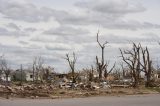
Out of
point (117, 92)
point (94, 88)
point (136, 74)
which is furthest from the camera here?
point (136, 74)

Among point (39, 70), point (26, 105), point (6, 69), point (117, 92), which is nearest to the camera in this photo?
point (26, 105)

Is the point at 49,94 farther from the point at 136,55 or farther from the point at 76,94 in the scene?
the point at 136,55

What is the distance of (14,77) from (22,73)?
3621 millimetres

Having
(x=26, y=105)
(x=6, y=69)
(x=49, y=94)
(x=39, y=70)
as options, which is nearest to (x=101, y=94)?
(x=49, y=94)

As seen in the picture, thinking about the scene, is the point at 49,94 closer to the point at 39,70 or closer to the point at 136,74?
the point at 136,74

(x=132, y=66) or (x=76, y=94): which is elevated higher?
(x=132, y=66)

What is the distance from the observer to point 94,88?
5434cm

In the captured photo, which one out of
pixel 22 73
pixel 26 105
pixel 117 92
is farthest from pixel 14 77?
pixel 26 105

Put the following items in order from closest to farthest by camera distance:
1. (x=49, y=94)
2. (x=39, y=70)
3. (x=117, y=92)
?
(x=49, y=94) < (x=117, y=92) < (x=39, y=70)

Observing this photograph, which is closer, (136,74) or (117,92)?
(117,92)

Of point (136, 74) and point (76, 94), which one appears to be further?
point (136, 74)

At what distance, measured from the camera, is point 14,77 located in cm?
13062

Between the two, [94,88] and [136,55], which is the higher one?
[136,55]

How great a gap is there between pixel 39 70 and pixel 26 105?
97.2 metres
